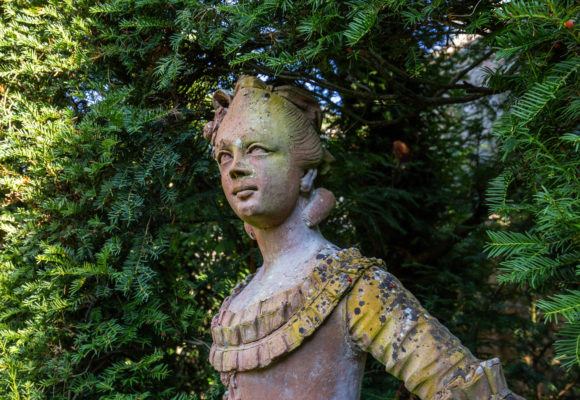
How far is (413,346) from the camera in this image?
1.48 m

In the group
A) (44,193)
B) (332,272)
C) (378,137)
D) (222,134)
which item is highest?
(378,137)

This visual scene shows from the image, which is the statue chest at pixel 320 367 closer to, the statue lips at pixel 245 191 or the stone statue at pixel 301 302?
the stone statue at pixel 301 302

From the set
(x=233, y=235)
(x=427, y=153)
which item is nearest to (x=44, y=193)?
(x=233, y=235)

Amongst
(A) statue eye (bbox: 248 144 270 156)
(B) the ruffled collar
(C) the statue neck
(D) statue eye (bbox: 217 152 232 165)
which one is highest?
(D) statue eye (bbox: 217 152 232 165)

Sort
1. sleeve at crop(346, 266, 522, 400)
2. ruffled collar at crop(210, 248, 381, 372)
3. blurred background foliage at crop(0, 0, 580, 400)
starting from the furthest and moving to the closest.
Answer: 1. blurred background foliage at crop(0, 0, 580, 400)
2. ruffled collar at crop(210, 248, 381, 372)
3. sleeve at crop(346, 266, 522, 400)

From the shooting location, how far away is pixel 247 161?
181 centimetres

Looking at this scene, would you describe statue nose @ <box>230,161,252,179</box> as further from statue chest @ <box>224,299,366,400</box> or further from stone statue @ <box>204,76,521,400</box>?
statue chest @ <box>224,299,366,400</box>

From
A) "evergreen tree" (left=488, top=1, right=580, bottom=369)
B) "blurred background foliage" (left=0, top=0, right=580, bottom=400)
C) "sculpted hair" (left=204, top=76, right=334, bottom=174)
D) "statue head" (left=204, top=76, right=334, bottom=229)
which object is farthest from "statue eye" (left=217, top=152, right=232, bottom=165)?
"evergreen tree" (left=488, top=1, right=580, bottom=369)

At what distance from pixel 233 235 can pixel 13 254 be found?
1242 millimetres

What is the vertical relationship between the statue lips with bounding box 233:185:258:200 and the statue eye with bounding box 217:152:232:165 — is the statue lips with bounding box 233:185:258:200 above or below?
below

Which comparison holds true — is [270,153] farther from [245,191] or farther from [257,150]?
[245,191]

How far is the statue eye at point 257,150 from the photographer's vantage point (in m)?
1.82

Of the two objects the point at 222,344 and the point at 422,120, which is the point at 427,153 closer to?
the point at 422,120

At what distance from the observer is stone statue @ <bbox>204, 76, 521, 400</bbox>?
147 centimetres
